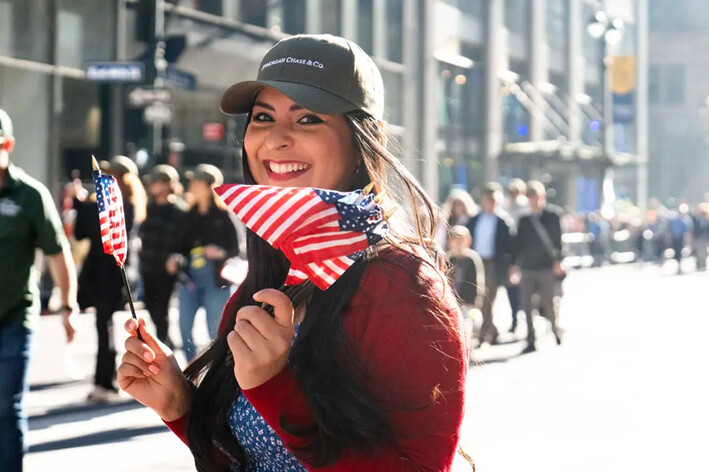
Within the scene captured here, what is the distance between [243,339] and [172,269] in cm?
843

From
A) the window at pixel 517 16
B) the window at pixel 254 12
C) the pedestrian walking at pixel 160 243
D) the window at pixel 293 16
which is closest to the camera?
the pedestrian walking at pixel 160 243

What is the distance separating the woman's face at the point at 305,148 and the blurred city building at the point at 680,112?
71.8m

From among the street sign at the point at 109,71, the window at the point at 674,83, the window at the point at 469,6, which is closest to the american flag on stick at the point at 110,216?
the street sign at the point at 109,71

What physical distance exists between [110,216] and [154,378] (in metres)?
0.35

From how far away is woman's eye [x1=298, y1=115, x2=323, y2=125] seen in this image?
240 cm

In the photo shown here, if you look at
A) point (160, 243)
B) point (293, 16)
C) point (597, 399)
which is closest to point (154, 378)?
point (160, 243)

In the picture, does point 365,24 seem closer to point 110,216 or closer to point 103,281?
point 103,281

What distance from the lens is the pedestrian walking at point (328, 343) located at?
210 cm

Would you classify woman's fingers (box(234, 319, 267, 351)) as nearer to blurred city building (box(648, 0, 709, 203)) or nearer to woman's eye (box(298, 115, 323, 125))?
woman's eye (box(298, 115, 323, 125))

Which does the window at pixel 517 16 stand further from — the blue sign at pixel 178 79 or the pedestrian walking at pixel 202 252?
the pedestrian walking at pixel 202 252

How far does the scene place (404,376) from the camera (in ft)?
6.88

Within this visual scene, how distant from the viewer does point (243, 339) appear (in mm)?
2080

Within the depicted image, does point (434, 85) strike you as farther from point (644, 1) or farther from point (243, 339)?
point (243, 339)

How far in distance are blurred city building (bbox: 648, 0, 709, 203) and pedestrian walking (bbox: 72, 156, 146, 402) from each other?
214 feet
